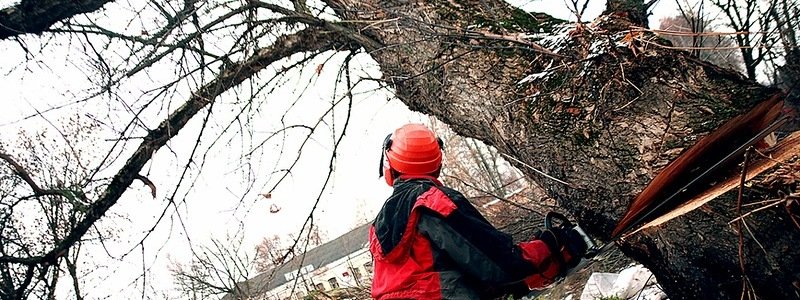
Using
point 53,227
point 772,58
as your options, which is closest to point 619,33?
point 772,58

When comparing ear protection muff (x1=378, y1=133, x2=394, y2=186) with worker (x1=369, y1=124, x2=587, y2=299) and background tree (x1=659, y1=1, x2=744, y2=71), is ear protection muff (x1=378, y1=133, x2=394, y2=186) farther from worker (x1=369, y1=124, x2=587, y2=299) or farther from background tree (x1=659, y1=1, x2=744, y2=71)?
background tree (x1=659, y1=1, x2=744, y2=71)

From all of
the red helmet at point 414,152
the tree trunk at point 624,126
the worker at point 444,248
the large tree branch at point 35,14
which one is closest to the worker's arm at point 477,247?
the worker at point 444,248

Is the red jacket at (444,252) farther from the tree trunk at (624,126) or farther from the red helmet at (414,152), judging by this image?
the tree trunk at (624,126)

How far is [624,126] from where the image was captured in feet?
8.10

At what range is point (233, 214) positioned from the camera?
412 centimetres

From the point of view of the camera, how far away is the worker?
2332 millimetres

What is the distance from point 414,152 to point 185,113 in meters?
2.39

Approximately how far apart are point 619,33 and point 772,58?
97.7 inches

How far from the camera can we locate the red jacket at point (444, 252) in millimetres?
2330

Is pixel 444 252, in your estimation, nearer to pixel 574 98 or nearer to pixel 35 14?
pixel 574 98

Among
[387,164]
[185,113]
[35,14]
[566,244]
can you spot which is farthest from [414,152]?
[35,14]

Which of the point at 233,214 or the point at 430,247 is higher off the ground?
the point at 233,214

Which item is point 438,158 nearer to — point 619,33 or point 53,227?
point 619,33

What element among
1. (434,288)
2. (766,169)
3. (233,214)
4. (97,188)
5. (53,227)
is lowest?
(766,169)
